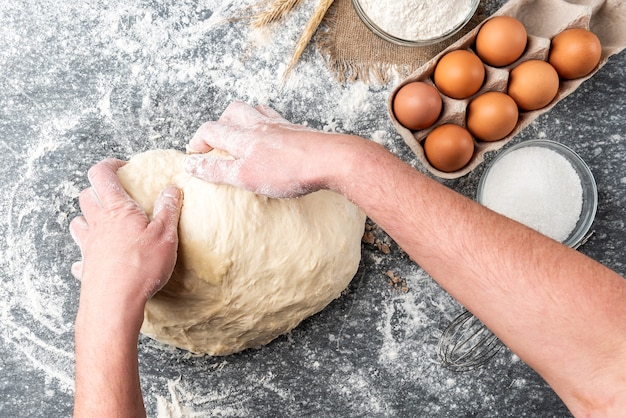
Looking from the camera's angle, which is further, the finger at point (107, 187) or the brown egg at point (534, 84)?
the brown egg at point (534, 84)

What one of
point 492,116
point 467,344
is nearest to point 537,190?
point 492,116

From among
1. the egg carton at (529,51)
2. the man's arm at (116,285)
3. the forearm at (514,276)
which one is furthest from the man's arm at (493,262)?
the egg carton at (529,51)

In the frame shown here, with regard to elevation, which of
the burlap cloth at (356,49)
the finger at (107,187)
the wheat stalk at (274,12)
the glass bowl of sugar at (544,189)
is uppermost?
the wheat stalk at (274,12)

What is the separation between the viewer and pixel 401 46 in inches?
63.3

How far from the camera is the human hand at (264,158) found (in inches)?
45.6

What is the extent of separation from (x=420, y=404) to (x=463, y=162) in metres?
0.70

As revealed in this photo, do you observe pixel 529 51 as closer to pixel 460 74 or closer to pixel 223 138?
pixel 460 74

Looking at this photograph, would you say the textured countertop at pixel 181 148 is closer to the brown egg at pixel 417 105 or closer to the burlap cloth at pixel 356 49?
the burlap cloth at pixel 356 49

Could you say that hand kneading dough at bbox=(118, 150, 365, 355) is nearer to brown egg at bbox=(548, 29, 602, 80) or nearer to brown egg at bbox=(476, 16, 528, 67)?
brown egg at bbox=(476, 16, 528, 67)

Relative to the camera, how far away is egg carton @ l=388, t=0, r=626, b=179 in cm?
145

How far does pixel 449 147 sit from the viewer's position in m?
1.42

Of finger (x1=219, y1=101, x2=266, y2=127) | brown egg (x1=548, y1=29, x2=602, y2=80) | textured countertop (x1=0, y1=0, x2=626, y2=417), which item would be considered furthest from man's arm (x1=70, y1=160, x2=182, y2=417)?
brown egg (x1=548, y1=29, x2=602, y2=80)

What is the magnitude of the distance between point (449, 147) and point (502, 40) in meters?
0.31

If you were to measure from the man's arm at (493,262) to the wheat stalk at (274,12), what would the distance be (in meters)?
0.52
